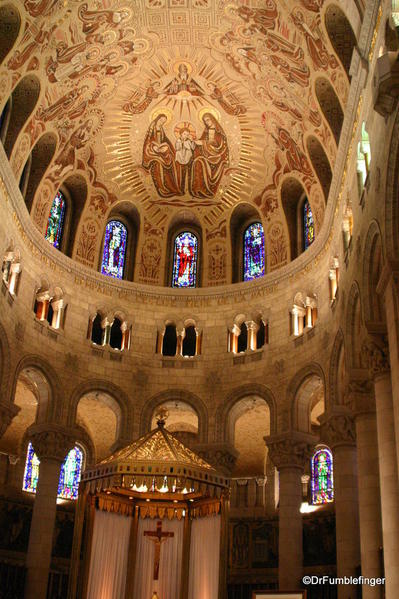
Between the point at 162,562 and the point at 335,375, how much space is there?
27.9 feet

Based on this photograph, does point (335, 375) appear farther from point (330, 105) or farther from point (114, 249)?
point (114, 249)

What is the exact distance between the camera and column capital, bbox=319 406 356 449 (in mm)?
21938

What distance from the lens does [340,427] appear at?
2211cm

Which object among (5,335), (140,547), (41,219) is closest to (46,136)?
(41,219)

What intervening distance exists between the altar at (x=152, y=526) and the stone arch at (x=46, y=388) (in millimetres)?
7087

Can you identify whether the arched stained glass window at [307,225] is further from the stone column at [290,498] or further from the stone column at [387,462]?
the stone column at [387,462]

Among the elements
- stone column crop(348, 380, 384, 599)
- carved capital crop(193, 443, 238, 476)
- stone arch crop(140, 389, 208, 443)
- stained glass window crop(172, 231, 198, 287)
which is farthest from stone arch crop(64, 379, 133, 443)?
stone column crop(348, 380, 384, 599)

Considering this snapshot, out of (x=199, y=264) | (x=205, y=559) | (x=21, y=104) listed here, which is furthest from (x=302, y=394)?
(x=21, y=104)

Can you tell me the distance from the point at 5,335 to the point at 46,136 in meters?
8.12

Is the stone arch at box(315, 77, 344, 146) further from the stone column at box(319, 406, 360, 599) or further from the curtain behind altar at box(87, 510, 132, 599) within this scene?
the curtain behind altar at box(87, 510, 132, 599)

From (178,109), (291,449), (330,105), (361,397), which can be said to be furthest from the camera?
(178,109)

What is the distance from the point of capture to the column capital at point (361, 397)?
19578 mm

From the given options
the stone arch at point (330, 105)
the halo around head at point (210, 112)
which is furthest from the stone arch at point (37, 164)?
the stone arch at point (330, 105)

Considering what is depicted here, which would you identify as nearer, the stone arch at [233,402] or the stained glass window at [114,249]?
the stone arch at [233,402]
